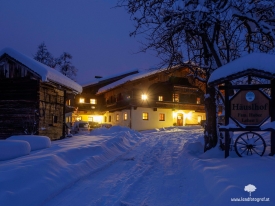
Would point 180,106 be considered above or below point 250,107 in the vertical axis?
above

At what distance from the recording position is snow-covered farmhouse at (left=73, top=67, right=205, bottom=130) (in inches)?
1558

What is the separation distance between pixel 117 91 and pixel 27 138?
112ft

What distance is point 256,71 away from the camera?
8.73 metres

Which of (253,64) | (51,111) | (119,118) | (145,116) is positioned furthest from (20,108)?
(119,118)

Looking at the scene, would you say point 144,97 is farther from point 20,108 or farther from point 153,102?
point 20,108

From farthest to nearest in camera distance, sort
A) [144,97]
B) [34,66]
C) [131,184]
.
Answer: [144,97]
[34,66]
[131,184]

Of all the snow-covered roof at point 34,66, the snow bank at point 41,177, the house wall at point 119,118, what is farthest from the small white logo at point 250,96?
the house wall at point 119,118

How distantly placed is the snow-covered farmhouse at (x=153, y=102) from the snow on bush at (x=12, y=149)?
28472 mm

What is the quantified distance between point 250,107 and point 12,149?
8.76 m

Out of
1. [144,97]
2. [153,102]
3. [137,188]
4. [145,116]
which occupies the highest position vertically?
[144,97]

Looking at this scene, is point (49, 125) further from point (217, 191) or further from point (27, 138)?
point (217, 191)

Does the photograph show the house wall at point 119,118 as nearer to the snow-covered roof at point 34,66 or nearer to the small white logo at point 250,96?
the snow-covered roof at point 34,66

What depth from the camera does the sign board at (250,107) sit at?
904 cm

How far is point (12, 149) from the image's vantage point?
9.33 m
